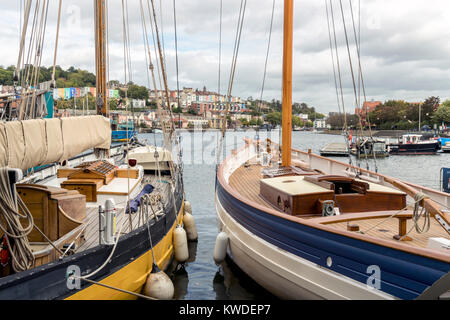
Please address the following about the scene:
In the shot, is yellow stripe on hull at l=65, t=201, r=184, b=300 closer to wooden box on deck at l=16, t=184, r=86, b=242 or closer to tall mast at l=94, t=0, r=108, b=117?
wooden box on deck at l=16, t=184, r=86, b=242

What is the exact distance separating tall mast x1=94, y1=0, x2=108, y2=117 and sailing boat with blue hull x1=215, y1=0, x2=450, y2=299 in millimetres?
5707

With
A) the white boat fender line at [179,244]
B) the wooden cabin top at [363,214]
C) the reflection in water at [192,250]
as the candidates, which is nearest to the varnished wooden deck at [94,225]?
the white boat fender line at [179,244]

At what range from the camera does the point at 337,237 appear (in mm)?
5520

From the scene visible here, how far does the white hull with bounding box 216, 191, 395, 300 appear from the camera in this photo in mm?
5379

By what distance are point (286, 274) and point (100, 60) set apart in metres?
10.7

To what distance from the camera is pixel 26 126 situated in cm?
509

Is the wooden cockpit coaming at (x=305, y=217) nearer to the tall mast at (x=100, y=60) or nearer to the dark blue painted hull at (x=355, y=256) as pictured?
the dark blue painted hull at (x=355, y=256)

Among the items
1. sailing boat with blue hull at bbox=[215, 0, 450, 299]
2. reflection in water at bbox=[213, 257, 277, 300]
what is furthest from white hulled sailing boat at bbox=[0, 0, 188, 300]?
sailing boat with blue hull at bbox=[215, 0, 450, 299]

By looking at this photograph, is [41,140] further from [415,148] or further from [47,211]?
[415,148]

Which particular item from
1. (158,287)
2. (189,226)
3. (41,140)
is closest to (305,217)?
(158,287)

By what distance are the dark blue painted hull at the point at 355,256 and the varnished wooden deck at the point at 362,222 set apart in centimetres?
34

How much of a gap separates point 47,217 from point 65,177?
4627 mm
